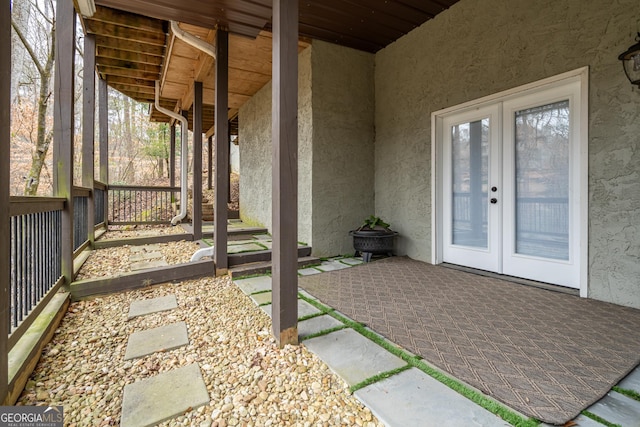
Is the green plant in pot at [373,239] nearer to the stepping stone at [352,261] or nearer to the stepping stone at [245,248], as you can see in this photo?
the stepping stone at [352,261]

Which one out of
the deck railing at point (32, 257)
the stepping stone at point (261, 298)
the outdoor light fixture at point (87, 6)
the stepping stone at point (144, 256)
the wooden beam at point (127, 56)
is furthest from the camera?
the wooden beam at point (127, 56)

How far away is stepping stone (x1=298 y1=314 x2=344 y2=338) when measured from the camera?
1.92 m

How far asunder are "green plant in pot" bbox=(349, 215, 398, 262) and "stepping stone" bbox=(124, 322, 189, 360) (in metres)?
2.40

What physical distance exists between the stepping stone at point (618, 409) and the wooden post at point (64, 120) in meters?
3.52

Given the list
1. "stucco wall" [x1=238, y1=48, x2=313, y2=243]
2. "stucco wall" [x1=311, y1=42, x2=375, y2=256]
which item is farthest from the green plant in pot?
"stucco wall" [x1=238, y1=48, x2=313, y2=243]

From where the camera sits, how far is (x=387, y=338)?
1.82 metres

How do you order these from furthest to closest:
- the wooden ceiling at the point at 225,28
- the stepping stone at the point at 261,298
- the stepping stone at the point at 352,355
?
the wooden ceiling at the point at 225,28
the stepping stone at the point at 261,298
the stepping stone at the point at 352,355

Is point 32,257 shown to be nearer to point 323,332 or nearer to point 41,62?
point 323,332

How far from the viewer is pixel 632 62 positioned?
85.7 inches

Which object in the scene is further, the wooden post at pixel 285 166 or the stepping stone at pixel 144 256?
the stepping stone at pixel 144 256

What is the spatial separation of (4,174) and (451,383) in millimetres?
2164

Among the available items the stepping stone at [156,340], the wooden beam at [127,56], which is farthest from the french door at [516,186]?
the wooden beam at [127,56]

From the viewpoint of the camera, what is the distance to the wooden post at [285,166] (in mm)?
1721

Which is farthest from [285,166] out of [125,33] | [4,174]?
[125,33]
